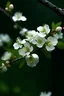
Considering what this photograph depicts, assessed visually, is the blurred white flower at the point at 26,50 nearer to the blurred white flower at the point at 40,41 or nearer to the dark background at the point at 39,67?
the blurred white flower at the point at 40,41

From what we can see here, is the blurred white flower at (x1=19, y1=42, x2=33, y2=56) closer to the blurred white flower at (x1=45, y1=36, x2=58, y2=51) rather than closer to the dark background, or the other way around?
the blurred white flower at (x1=45, y1=36, x2=58, y2=51)

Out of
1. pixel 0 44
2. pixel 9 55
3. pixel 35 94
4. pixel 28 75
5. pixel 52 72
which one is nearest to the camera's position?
pixel 9 55

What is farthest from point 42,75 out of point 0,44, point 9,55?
point 9,55

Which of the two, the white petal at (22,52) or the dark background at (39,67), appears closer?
the white petal at (22,52)

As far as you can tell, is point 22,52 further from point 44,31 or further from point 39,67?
point 39,67

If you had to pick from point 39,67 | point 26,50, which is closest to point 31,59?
point 26,50

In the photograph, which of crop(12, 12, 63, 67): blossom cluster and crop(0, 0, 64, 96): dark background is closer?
crop(12, 12, 63, 67): blossom cluster

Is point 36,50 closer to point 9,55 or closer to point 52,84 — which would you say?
point 9,55

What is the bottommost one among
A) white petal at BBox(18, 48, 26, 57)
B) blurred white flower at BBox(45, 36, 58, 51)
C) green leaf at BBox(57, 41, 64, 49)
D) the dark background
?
the dark background

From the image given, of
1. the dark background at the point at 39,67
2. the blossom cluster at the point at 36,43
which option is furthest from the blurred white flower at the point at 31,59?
the dark background at the point at 39,67

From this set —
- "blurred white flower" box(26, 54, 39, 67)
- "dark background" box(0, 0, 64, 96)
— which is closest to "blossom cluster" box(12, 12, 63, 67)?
"blurred white flower" box(26, 54, 39, 67)

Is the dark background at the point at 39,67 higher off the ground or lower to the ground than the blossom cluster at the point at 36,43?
lower
